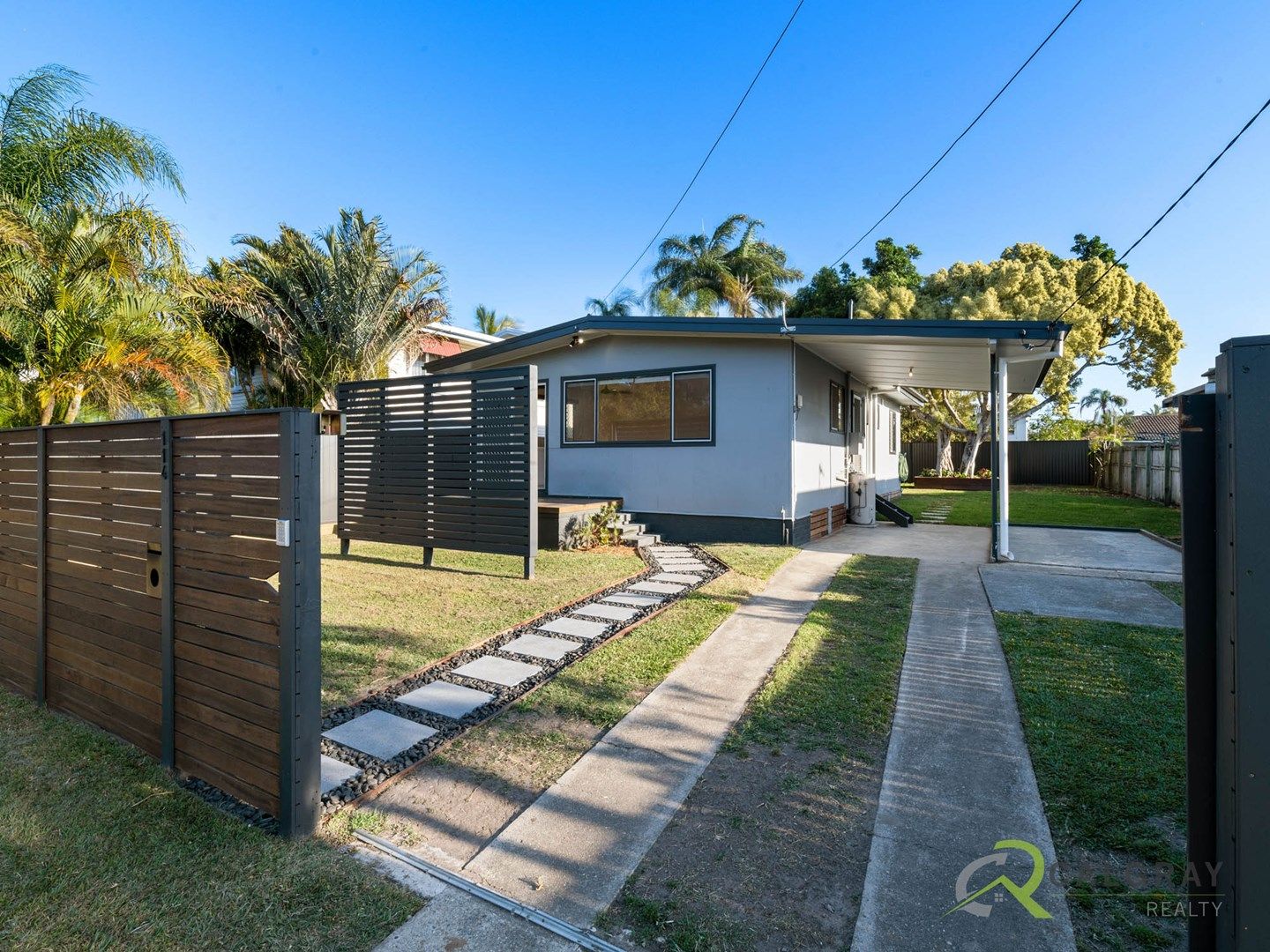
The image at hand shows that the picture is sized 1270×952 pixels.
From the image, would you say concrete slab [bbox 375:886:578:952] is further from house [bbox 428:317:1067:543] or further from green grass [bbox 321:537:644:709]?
house [bbox 428:317:1067:543]

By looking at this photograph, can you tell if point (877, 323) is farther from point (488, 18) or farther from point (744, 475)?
point (488, 18)

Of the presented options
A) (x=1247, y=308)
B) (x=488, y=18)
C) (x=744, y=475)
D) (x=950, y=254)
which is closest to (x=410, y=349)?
(x=488, y=18)

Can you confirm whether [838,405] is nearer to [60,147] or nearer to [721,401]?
[721,401]

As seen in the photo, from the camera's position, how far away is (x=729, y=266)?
24266 mm

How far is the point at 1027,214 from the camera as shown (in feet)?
34.5

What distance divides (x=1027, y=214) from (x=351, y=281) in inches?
488

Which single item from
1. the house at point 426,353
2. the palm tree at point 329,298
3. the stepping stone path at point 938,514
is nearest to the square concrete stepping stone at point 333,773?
the stepping stone path at point 938,514

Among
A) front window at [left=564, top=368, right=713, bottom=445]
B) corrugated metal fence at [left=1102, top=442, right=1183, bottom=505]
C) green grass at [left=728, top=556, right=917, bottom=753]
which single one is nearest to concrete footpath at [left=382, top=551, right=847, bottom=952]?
green grass at [left=728, top=556, right=917, bottom=753]

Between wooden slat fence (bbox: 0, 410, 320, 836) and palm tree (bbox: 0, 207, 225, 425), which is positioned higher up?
palm tree (bbox: 0, 207, 225, 425)

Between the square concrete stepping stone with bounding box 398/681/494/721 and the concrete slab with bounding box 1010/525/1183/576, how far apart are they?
6610mm

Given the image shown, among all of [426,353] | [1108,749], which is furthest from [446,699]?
[426,353]

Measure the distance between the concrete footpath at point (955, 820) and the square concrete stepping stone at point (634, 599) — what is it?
2104 mm

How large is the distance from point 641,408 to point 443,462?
3429 mm

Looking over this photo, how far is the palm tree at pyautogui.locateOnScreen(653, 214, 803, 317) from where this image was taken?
23969 mm
